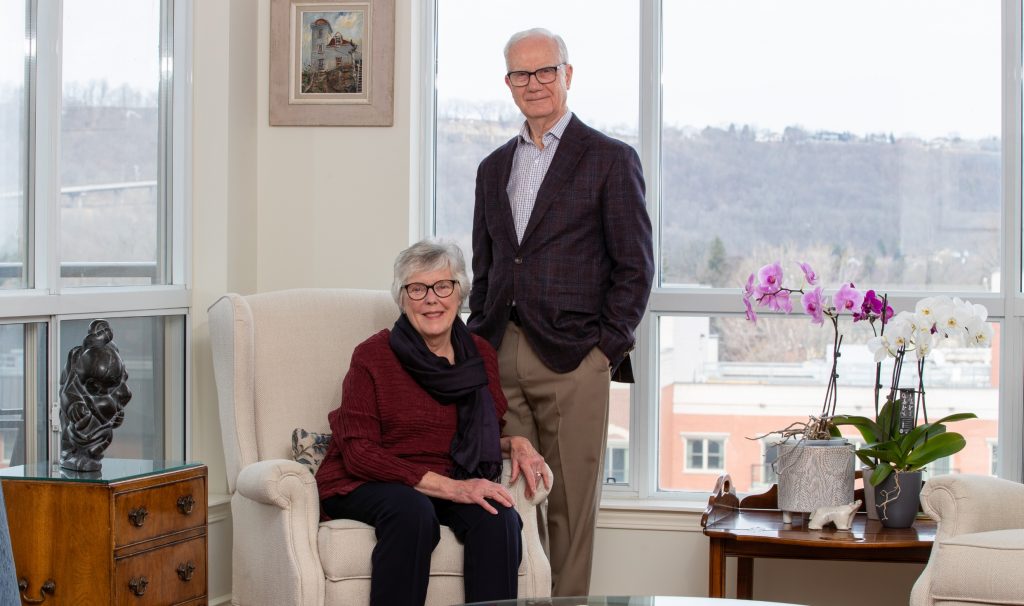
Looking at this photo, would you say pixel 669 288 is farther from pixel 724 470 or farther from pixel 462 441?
pixel 462 441

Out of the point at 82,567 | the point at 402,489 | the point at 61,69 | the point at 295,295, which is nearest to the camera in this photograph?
the point at 82,567

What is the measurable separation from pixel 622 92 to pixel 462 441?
56.2 inches

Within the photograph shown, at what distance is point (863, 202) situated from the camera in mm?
3502

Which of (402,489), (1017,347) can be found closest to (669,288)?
(1017,347)

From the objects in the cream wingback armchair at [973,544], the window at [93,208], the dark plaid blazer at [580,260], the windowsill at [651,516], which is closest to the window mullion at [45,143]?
the window at [93,208]

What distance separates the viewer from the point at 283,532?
2.55m

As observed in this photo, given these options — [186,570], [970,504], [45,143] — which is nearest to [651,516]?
[970,504]

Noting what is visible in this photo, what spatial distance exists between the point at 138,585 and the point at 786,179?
7.31 feet

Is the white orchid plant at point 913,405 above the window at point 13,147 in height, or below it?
below

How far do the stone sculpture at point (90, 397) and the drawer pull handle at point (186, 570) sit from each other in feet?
0.98

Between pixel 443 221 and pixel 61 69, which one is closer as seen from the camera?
pixel 61 69

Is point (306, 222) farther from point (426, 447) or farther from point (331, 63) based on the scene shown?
point (426, 447)

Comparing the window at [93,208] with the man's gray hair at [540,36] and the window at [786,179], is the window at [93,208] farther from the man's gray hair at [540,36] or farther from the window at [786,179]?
the man's gray hair at [540,36]

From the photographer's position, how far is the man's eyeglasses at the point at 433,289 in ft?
9.11
